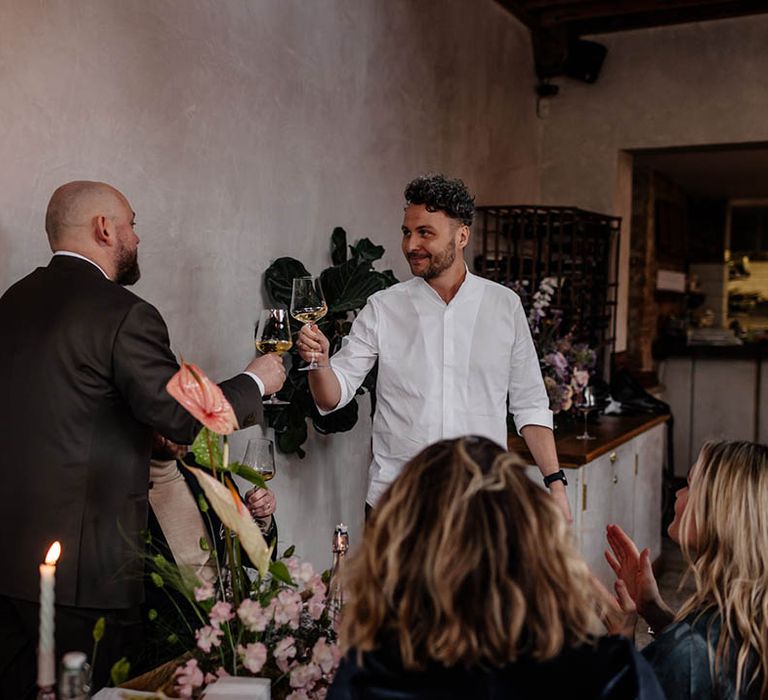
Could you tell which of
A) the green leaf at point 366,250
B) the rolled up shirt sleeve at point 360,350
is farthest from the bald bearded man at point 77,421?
the green leaf at point 366,250

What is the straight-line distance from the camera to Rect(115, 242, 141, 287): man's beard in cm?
221

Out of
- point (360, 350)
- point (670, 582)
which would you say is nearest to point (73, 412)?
point (360, 350)

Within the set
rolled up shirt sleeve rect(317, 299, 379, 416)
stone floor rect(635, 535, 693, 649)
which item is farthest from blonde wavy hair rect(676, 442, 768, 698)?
stone floor rect(635, 535, 693, 649)

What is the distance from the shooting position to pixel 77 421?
6.80 ft

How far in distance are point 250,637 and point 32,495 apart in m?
0.81

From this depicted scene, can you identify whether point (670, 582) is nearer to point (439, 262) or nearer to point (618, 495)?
point (618, 495)

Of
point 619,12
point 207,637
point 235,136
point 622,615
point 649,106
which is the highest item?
point 619,12

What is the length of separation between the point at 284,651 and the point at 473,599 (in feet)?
1.54

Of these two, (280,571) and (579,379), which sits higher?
(579,379)

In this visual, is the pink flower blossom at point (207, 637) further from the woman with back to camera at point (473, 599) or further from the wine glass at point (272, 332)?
the wine glass at point (272, 332)

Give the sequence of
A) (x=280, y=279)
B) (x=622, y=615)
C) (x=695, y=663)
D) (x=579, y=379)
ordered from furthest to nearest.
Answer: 1. (x=579, y=379)
2. (x=280, y=279)
3. (x=622, y=615)
4. (x=695, y=663)

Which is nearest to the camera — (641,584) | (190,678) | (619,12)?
(190,678)

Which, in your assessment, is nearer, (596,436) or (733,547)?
(733,547)

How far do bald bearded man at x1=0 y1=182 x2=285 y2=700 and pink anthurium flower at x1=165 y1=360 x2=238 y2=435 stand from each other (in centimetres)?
76
